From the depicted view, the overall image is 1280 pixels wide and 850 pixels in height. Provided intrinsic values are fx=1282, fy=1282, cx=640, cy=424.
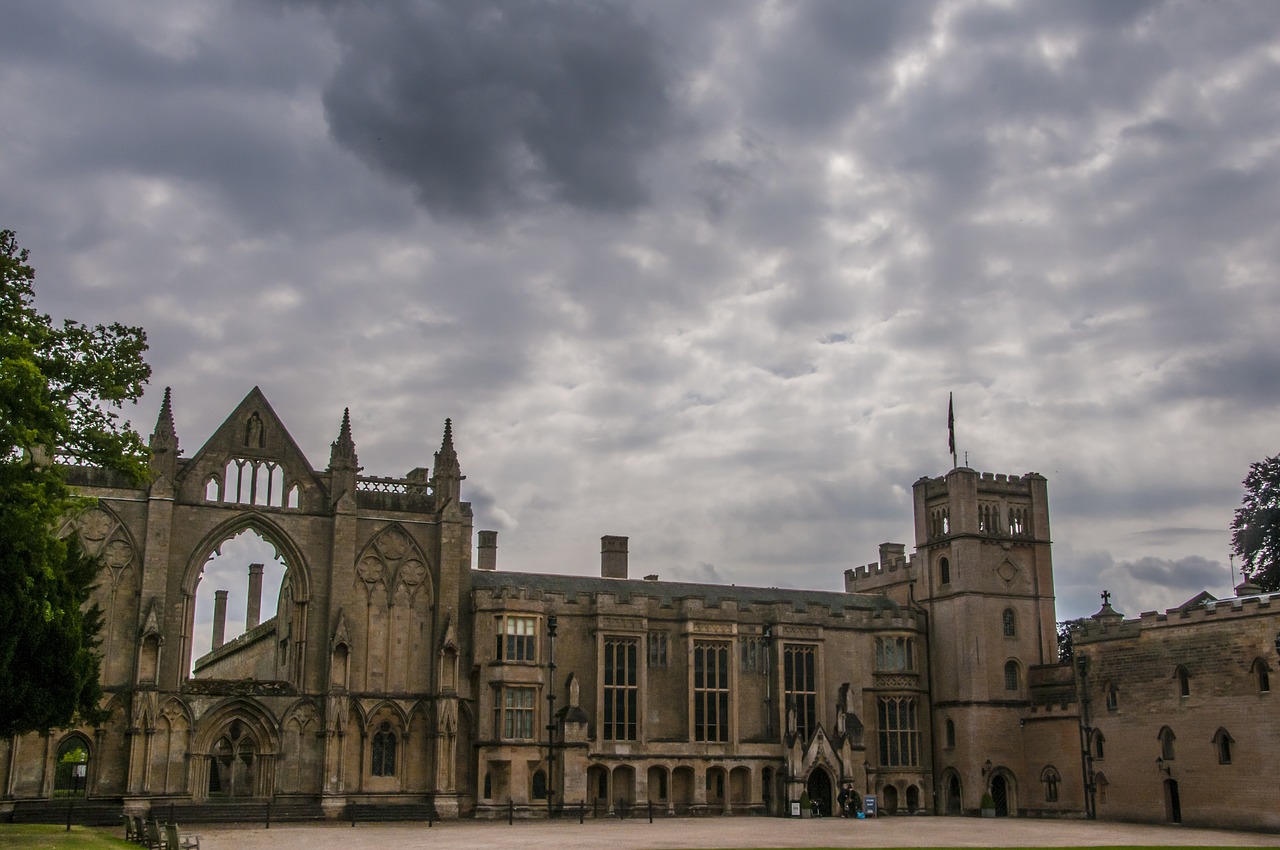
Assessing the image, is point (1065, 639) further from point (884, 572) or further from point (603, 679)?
point (603, 679)

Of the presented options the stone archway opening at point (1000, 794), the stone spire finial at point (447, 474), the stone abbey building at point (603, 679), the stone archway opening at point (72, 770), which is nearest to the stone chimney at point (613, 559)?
the stone abbey building at point (603, 679)

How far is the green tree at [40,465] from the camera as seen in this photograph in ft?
88.3

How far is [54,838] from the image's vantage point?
108 ft

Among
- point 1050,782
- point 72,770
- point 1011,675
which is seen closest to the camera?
point 1050,782

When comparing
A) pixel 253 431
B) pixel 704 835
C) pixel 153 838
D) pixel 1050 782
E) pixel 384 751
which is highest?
pixel 253 431

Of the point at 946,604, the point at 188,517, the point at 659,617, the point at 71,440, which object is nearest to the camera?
the point at 71,440

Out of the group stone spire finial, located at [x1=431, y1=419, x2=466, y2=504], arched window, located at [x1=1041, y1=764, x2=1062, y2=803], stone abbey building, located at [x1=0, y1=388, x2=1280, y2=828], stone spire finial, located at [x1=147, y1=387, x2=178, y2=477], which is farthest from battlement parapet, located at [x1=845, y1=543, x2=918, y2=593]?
stone spire finial, located at [x1=147, y1=387, x2=178, y2=477]

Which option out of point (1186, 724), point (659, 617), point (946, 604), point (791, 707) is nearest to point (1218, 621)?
point (1186, 724)

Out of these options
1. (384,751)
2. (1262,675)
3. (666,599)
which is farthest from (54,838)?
(1262,675)

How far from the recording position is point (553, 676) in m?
51.8

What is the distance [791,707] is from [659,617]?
278 inches

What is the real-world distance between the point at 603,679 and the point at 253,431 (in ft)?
57.5

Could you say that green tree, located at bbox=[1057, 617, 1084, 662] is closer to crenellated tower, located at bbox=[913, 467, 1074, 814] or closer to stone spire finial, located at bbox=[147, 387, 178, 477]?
crenellated tower, located at bbox=[913, 467, 1074, 814]

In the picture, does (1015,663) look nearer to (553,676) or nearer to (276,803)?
(553,676)
